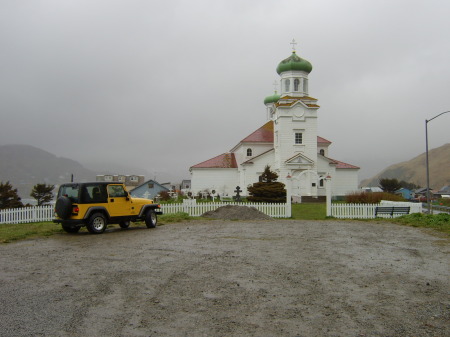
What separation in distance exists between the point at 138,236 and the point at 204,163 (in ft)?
133

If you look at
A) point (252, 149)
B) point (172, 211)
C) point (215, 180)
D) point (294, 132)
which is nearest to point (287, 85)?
point (294, 132)

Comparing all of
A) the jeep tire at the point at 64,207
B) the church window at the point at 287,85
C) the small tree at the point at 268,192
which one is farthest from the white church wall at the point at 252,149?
the jeep tire at the point at 64,207

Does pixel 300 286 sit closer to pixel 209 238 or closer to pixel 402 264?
pixel 402 264

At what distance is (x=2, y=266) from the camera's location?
983cm

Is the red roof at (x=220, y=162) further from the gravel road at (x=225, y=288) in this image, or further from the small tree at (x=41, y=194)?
the gravel road at (x=225, y=288)

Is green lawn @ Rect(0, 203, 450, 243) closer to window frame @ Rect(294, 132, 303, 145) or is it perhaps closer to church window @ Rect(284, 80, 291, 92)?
window frame @ Rect(294, 132, 303, 145)

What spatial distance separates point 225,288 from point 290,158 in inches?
1594

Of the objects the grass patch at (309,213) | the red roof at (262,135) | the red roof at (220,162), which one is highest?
the red roof at (262,135)

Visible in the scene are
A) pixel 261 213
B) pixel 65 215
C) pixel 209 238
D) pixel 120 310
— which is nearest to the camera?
pixel 120 310

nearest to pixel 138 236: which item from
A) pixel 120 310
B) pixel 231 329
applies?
pixel 120 310

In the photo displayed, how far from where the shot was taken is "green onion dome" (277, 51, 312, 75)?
49.6 m

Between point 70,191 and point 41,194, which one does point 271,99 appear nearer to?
point 41,194

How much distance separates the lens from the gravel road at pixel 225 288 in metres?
5.87

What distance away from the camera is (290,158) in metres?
47.5
